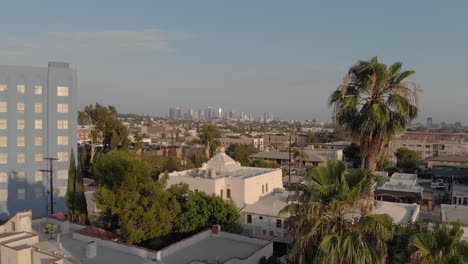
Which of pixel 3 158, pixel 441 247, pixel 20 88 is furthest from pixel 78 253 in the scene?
pixel 20 88

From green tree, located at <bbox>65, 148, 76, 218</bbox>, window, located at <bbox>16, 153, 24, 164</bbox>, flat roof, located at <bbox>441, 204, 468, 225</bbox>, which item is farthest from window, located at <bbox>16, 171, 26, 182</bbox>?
flat roof, located at <bbox>441, 204, 468, 225</bbox>

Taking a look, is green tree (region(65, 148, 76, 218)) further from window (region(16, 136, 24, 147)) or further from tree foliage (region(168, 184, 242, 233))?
tree foliage (region(168, 184, 242, 233))

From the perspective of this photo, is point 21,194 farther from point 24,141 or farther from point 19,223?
point 19,223

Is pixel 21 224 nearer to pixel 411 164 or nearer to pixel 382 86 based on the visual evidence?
pixel 382 86

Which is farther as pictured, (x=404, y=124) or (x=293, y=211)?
(x=404, y=124)

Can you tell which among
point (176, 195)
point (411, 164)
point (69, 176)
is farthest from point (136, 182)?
point (411, 164)

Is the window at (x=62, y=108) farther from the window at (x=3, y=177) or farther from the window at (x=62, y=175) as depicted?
the window at (x=3, y=177)

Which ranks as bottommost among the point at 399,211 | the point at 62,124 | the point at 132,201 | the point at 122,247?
the point at 399,211
